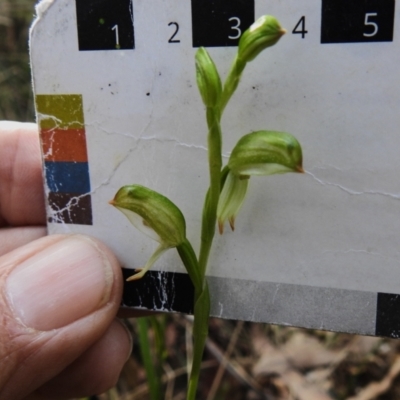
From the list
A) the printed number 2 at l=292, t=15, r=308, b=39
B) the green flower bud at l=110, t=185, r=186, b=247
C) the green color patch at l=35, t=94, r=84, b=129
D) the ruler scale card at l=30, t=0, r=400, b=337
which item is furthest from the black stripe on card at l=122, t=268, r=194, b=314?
the printed number 2 at l=292, t=15, r=308, b=39

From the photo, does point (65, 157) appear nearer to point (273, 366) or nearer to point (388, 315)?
point (388, 315)

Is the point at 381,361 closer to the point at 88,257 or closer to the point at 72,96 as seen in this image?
the point at 88,257

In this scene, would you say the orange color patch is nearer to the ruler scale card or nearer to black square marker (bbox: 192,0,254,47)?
the ruler scale card

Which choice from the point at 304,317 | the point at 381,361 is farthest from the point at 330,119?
the point at 381,361

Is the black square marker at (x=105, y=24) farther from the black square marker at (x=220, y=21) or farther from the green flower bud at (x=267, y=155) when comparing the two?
the green flower bud at (x=267, y=155)

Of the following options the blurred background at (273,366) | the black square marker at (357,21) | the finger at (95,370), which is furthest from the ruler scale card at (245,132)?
the blurred background at (273,366)
